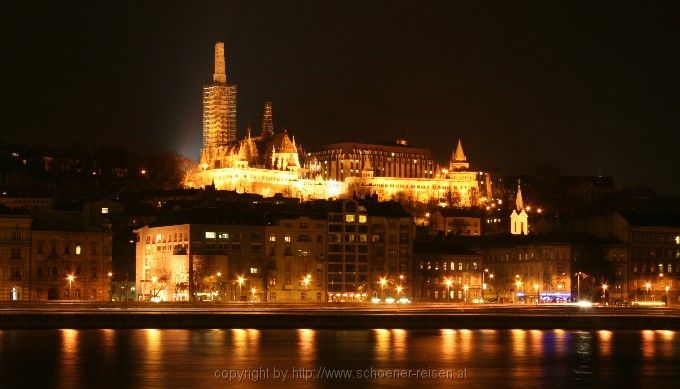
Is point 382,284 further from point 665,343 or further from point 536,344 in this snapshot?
point 536,344

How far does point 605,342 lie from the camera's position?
268 ft

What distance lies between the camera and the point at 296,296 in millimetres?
130375

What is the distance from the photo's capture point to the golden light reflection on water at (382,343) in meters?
70.2

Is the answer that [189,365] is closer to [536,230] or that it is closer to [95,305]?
[95,305]

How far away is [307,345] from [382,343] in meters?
4.19

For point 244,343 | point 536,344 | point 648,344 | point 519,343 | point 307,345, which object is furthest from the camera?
point 648,344

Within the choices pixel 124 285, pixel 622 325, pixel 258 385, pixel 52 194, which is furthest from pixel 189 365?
pixel 52 194

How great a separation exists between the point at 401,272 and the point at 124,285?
25359 mm

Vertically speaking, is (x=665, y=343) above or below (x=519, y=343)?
below

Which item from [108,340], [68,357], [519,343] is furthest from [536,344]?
[68,357]

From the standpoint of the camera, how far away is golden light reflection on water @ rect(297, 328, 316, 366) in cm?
6819

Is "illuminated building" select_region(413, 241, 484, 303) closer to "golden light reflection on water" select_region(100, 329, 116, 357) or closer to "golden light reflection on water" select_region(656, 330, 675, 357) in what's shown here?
"golden light reflection on water" select_region(656, 330, 675, 357)

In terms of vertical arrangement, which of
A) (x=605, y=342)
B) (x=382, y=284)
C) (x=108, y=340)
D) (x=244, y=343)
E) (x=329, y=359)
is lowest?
→ (x=329, y=359)

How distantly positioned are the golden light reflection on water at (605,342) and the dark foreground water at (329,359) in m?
0.06
